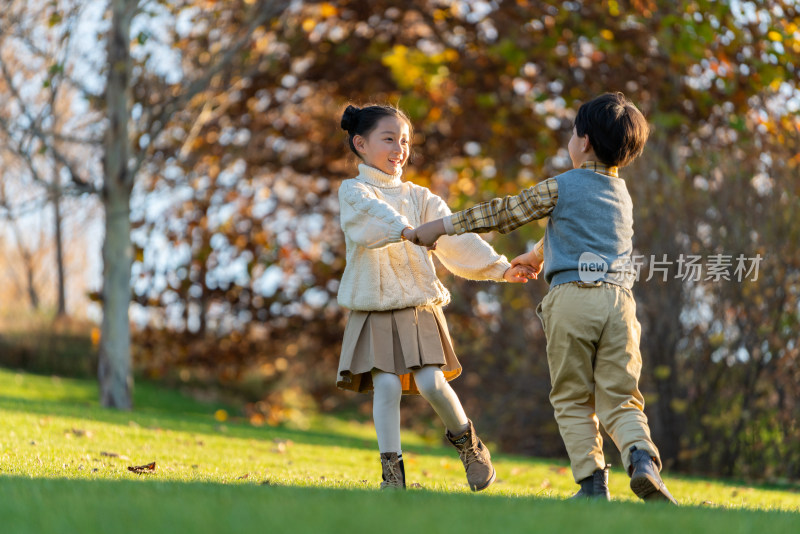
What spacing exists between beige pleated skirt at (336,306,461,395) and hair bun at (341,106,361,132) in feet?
3.03

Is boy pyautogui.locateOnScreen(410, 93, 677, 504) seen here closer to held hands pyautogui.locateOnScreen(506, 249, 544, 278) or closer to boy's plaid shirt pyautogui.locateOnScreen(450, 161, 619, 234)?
boy's plaid shirt pyautogui.locateOnScreen(450, 161, 619, 234)

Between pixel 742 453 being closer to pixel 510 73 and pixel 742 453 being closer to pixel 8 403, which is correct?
pixel 510 73

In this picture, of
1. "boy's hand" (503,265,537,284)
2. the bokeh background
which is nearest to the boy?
"boy's hand" (503,265,537,284)

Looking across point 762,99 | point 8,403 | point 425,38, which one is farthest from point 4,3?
point 762,99

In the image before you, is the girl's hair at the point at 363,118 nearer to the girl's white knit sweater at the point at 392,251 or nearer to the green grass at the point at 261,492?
the girl's white knit sweater at the point at 392,251

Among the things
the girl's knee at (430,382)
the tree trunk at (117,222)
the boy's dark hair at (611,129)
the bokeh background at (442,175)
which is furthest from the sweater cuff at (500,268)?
the tree trunk at (117,222)

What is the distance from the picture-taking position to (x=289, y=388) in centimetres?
1344

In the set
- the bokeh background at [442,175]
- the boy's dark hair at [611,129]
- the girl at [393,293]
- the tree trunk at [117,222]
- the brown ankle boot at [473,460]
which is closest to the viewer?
the boy's dark hair at [611,129]

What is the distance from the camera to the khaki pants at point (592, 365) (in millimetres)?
3797

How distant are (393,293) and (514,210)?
0.66m

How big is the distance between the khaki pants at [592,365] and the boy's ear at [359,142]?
3.82 ft

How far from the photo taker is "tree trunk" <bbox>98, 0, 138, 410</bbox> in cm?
916

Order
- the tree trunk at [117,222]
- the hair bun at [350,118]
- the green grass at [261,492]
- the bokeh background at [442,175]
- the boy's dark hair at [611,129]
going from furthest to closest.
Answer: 1. the tree trunk at [117,222]
2. the bokeh background at [442,175]
3. the hair bun at [350,118]
4. the boy's dark hair at [611,129]
5. the green grass at [261,492]

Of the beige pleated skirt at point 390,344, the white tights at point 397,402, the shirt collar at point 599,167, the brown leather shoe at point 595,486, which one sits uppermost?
the shirt collar at point 599,167
